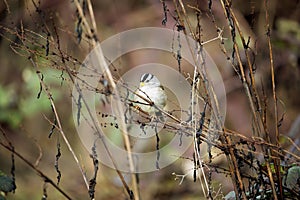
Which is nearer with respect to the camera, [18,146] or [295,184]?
[295,184]

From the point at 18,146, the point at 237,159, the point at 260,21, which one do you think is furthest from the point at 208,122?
the point at 18,146

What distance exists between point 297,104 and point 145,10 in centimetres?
136

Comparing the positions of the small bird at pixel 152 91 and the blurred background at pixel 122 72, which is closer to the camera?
the small bird at pixel 152 91

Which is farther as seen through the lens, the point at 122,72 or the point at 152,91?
the point at 122,72

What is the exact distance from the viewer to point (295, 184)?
1.42 meters

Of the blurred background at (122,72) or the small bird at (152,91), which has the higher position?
the blurred background at (122,72)

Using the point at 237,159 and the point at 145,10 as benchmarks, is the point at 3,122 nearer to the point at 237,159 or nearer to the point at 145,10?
the point at 145,10

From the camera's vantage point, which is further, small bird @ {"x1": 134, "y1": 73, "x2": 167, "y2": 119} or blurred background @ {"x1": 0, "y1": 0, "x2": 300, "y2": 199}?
blurred background @ {"x1": 0, "y1": 0, "x2": 300, "y2": 199}

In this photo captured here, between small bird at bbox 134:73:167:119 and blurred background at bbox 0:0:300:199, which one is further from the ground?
blurred background at bbox 0:0:300:199

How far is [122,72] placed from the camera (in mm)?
3438

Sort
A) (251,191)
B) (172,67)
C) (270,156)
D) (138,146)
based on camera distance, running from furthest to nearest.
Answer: (172,67)
(138,146)
(251,191)
(270,156)

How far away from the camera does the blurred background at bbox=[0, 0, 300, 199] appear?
3539 mm

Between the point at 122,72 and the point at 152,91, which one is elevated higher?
the point at 122,72

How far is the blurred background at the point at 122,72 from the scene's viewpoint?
354 centimetres
